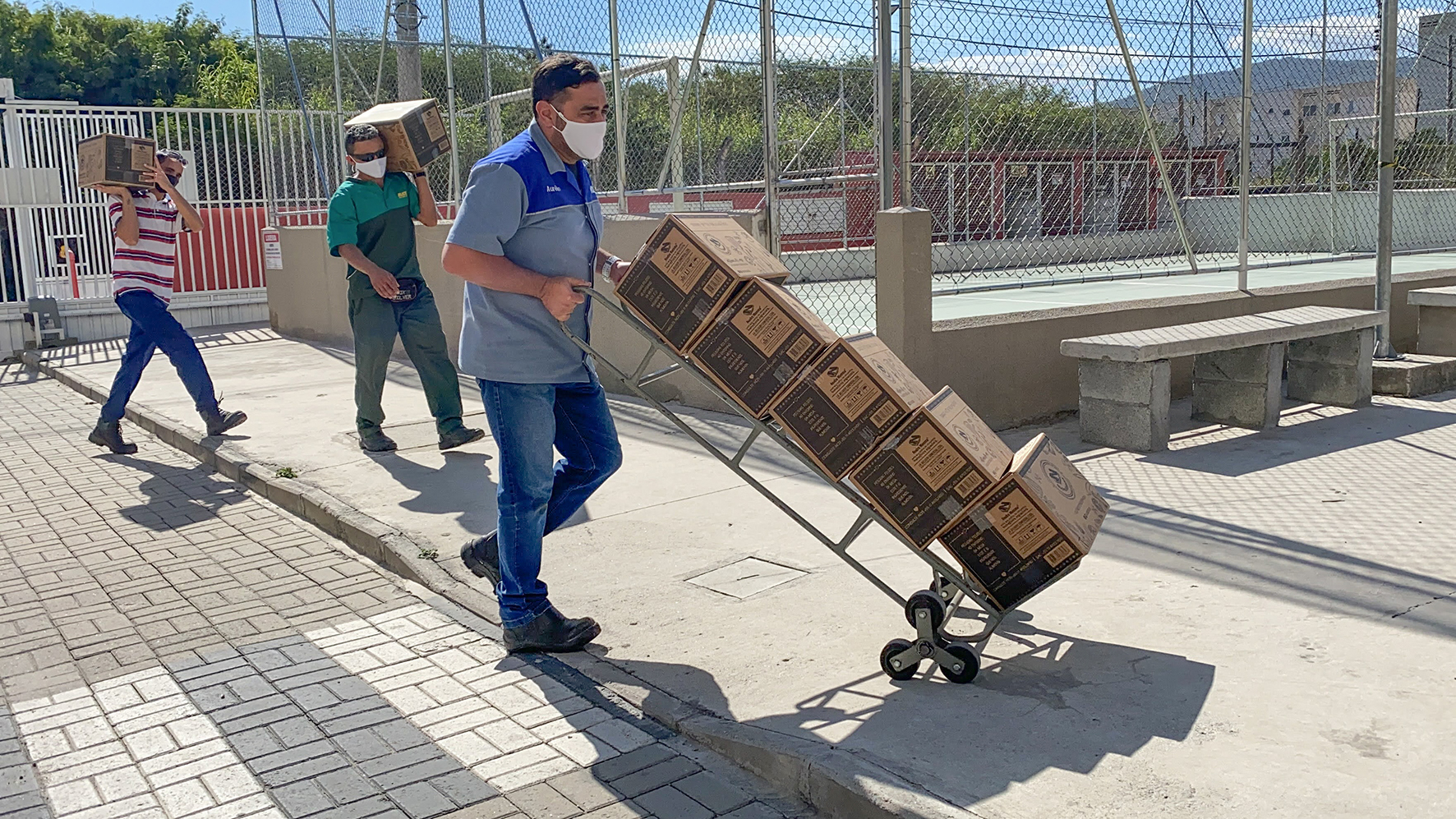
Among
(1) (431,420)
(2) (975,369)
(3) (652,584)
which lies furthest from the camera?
(1) (431,420)

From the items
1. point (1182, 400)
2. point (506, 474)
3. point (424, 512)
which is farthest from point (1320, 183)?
point (506, 474)

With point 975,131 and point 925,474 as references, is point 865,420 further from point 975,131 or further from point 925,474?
point 975,131

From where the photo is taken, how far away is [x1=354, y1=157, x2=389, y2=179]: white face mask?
7.52m

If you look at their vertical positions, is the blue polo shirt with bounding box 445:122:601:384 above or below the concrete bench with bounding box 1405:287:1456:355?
above

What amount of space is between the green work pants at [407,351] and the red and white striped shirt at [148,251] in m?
1.69

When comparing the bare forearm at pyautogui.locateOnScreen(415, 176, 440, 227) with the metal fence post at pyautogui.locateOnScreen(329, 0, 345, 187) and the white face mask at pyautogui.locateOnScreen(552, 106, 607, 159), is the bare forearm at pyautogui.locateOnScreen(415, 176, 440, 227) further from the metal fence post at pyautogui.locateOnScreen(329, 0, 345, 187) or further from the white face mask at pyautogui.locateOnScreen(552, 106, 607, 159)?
the metal fence post at pyautogui.locateOnScreen(329, 0, 345, 187)

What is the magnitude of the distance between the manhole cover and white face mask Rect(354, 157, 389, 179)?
12.3 ft

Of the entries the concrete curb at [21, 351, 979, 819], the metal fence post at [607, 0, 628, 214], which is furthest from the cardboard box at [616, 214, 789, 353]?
the metal fence post at [607, 0, 628, 214]

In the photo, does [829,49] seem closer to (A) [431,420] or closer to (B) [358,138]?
(B) [358,138]

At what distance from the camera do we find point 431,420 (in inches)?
348

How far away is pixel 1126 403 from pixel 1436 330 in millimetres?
3922

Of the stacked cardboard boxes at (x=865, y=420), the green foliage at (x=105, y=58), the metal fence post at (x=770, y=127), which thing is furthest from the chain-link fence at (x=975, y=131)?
the green foliage at (x=105, y=58)

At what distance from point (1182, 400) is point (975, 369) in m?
1.95

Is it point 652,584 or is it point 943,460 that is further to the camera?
point 652,584
